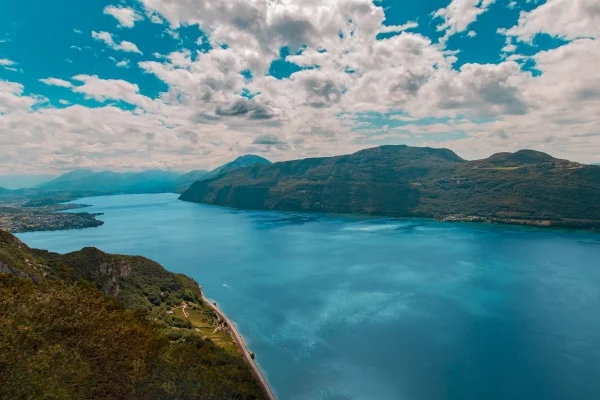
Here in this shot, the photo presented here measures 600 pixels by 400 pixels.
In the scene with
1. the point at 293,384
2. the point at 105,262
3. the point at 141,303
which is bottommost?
the point at 293,384

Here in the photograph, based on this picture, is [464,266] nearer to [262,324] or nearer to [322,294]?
[322,294]

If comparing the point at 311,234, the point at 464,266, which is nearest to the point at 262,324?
the point at 464,266

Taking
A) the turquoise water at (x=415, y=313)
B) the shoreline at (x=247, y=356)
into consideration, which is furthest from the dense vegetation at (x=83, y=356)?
the turquoise water at (x=415, y=313)

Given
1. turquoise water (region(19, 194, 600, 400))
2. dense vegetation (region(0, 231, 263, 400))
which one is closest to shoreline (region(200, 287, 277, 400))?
turquoise water (region(19, 194, 600, 400))

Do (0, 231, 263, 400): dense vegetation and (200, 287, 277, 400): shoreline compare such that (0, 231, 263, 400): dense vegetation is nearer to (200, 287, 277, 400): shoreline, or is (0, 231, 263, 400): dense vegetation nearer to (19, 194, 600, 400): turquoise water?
(200, 287, 277, 400): shoreline

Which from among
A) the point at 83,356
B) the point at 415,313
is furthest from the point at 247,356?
the point at 83,356

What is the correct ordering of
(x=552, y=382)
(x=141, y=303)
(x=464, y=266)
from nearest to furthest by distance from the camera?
(x=552, y=382), (x=141, y=303), (x=464, y=266)

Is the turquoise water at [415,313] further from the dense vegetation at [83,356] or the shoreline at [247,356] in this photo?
the dense vegetation at [83,356]

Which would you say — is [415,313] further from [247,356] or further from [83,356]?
[83,356]
